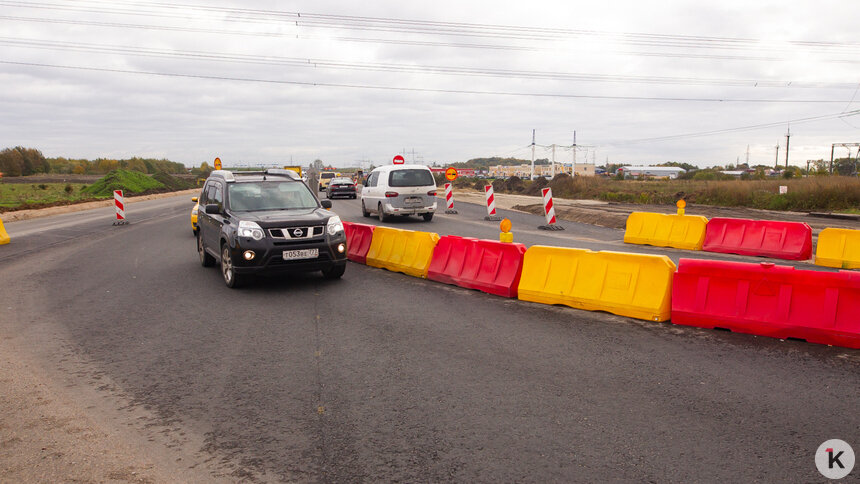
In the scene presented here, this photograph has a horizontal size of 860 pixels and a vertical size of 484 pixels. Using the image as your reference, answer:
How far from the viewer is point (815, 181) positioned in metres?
30.2

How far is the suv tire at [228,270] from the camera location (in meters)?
8.90

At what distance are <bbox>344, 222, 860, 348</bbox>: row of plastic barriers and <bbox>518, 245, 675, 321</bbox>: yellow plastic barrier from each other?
0.01 metres

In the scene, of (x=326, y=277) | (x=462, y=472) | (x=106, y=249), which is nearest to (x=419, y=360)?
(x=462, y=472)

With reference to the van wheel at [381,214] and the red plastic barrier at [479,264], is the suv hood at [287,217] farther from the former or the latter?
the van wheel at [381,214]

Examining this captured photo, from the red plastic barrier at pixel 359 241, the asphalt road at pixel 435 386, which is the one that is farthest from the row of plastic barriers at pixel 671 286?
the red plastic barrier at pixel 359 241

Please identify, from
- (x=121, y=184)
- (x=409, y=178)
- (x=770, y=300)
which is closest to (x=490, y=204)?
(x=409, y=178)

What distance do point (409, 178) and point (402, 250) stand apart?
11018 mm

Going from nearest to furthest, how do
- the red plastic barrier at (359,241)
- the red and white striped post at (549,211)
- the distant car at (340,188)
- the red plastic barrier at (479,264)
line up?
the red plastic barrier at (479,264)
the red plastic barrier at (359,241)
the red and white striped post at (549,211)
the distant car at (340,188)

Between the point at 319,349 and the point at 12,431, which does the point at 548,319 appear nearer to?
the point at 319,349

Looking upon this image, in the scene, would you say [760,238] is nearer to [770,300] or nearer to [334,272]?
[770,300]

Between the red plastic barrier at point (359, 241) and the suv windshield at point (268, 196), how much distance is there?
1.65 meters

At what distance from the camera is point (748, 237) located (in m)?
13.2

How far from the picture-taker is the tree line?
7688 cm

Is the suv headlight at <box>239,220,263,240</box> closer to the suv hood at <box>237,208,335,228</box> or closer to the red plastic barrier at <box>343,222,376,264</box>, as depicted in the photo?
the suv hood at <box>237,208,335,228</box>
